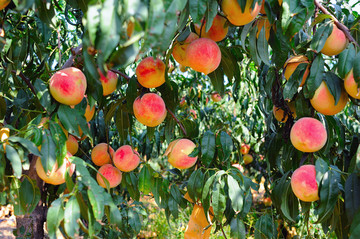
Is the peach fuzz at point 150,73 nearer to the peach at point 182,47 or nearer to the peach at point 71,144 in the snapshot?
the peach at point 182,47

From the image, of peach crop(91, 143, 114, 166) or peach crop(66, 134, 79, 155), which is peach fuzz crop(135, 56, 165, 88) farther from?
peach crop(91, 143, 114, 166)

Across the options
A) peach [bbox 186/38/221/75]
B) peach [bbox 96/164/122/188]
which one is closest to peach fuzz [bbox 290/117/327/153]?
peach [bbox 186/38/221/75]

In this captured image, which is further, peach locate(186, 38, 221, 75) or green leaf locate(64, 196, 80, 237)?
peach locate(186, 38, 221, 75)

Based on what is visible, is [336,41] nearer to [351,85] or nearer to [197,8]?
[351,85]

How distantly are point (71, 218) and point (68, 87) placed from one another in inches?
15.5

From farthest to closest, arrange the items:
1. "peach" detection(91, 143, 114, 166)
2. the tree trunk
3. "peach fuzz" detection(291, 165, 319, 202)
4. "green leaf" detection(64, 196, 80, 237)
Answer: "peach" detection(91, 143, 114, 166) < the tree trunk < "peach fuzz" detection(291, 165, 319, 202) < "green leaf" detection(64, 196, 80, 237)

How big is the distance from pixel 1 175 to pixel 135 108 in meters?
0.59

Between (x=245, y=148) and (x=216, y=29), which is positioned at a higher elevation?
(x=216, y=29)

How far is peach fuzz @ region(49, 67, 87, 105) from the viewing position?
103 cm

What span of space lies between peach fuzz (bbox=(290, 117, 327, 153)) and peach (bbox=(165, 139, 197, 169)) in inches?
16.3

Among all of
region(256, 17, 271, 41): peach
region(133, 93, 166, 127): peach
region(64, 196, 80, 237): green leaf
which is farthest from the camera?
region(133, 93, 166, 127): peach

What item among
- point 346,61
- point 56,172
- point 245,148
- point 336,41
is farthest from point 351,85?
point 245,148

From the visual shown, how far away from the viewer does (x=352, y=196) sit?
3.23 feet

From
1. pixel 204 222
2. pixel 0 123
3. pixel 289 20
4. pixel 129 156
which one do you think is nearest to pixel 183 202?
pixel 204 222
